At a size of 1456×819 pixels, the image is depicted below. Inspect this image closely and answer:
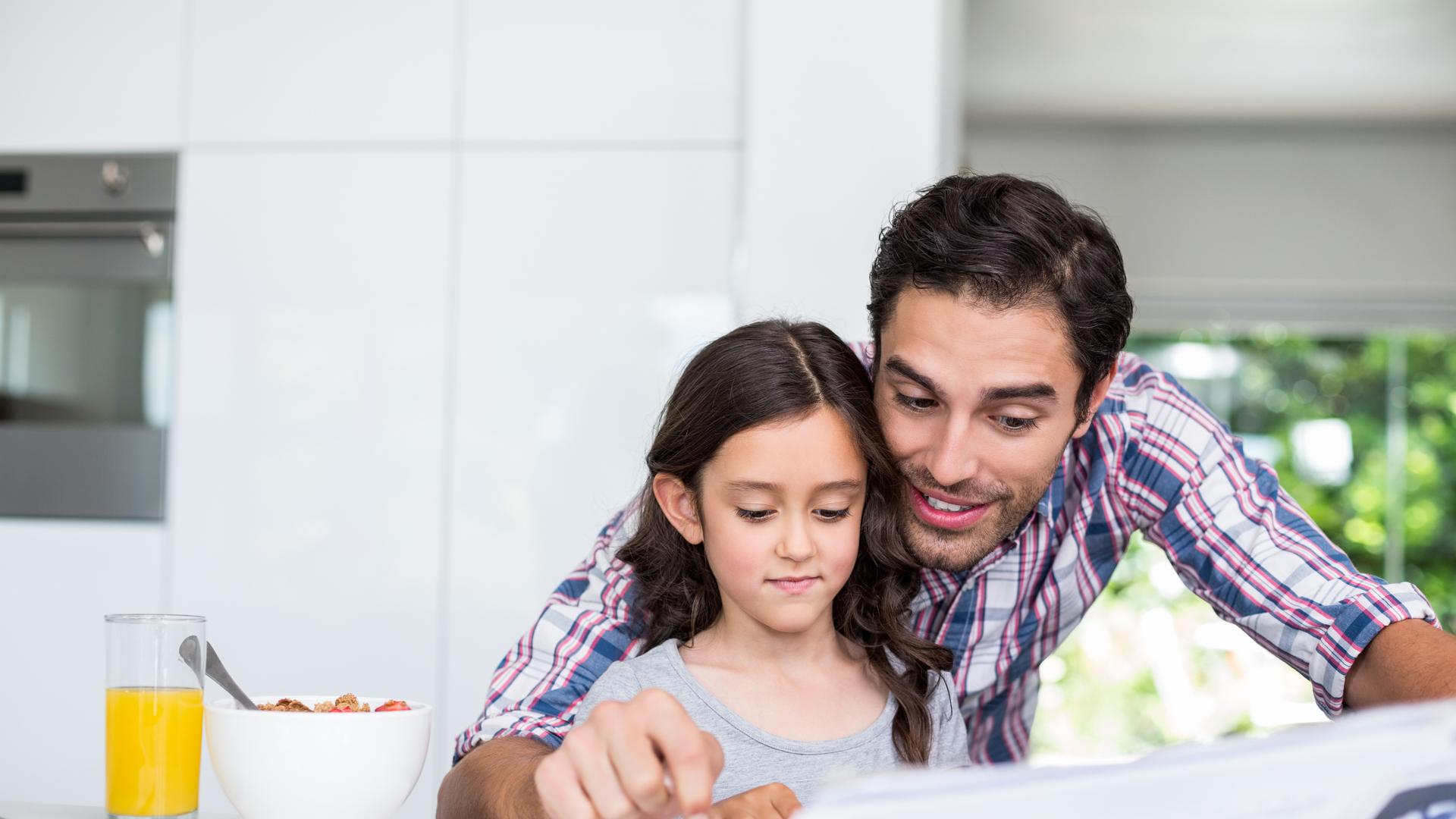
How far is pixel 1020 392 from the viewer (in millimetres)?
1140

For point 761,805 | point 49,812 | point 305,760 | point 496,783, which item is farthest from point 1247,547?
point 49,812

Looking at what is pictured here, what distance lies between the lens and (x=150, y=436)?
2301 millimetres

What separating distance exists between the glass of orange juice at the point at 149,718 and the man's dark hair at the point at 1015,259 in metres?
0.76

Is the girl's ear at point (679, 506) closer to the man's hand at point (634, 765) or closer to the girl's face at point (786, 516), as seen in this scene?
the girl's face at point (786, 516)

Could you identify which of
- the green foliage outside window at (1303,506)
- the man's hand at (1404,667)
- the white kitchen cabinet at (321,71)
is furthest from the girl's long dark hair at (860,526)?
the green foliage outside window at (1303,506)

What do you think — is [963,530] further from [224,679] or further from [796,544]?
[224,679]

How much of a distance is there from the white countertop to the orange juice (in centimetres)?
7

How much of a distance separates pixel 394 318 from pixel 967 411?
1.45 meters

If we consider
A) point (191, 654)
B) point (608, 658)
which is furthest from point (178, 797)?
point (608, 658)

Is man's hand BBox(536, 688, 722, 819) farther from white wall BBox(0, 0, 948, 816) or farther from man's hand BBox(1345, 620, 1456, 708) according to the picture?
white wall BBox(0, 0, 948, 816)

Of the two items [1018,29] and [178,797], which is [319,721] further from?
[1018,29]

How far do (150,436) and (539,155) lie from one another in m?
0.95

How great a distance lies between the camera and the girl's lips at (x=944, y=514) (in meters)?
1.17

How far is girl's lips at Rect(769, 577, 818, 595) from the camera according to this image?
1.02 metres
